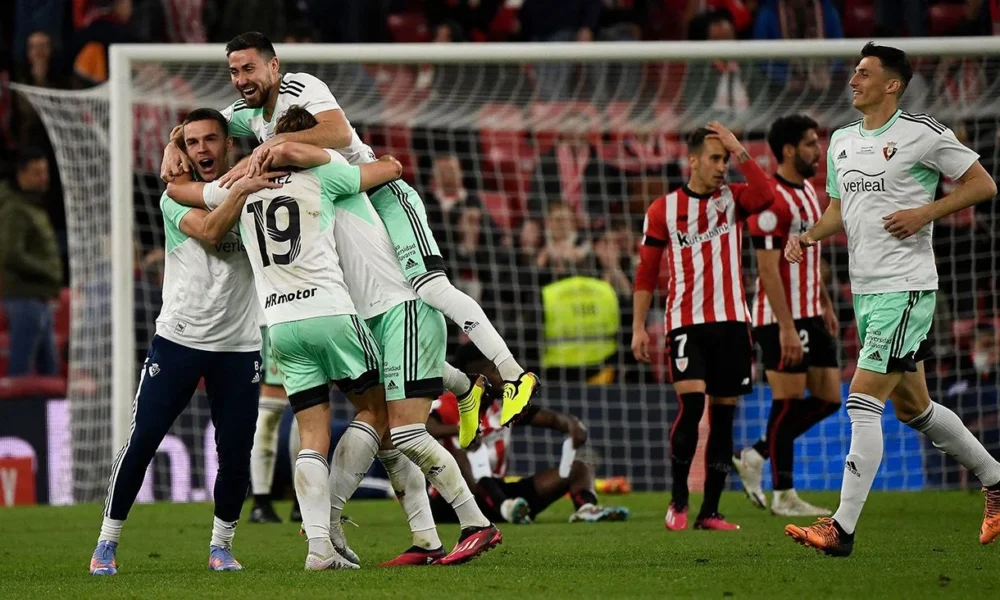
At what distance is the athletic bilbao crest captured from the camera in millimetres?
Result: 6559

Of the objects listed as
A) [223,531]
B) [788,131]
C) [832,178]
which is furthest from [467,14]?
[223,531]

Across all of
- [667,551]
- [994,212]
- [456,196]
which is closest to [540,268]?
[456,196]

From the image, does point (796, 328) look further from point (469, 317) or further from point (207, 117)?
point (207, 117)

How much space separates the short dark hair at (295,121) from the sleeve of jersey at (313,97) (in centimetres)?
11

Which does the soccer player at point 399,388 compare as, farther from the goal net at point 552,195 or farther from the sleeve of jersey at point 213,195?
the goal net at point 552,195

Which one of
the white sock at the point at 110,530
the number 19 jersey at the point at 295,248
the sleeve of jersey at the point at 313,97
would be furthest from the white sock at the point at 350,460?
the sleeve of jersey at the point at 313,97

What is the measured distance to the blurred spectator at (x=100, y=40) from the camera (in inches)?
629

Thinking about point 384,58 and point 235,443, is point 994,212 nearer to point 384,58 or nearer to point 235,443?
point 384,58

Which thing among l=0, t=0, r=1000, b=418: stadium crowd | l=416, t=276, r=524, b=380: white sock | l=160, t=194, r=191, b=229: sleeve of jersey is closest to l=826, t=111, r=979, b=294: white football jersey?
l=416, t=276, r=524, b=380: white sock

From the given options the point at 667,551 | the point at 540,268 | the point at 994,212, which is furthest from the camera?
the point at 540,268

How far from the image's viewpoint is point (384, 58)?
1126 cm

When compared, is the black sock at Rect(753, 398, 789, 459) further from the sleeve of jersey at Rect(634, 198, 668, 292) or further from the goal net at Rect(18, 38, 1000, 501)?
the goal net at Rect(18, 38, 1000, 501)

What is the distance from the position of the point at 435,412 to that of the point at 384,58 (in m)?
3.17

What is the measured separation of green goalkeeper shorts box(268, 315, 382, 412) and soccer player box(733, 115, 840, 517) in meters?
3.49
